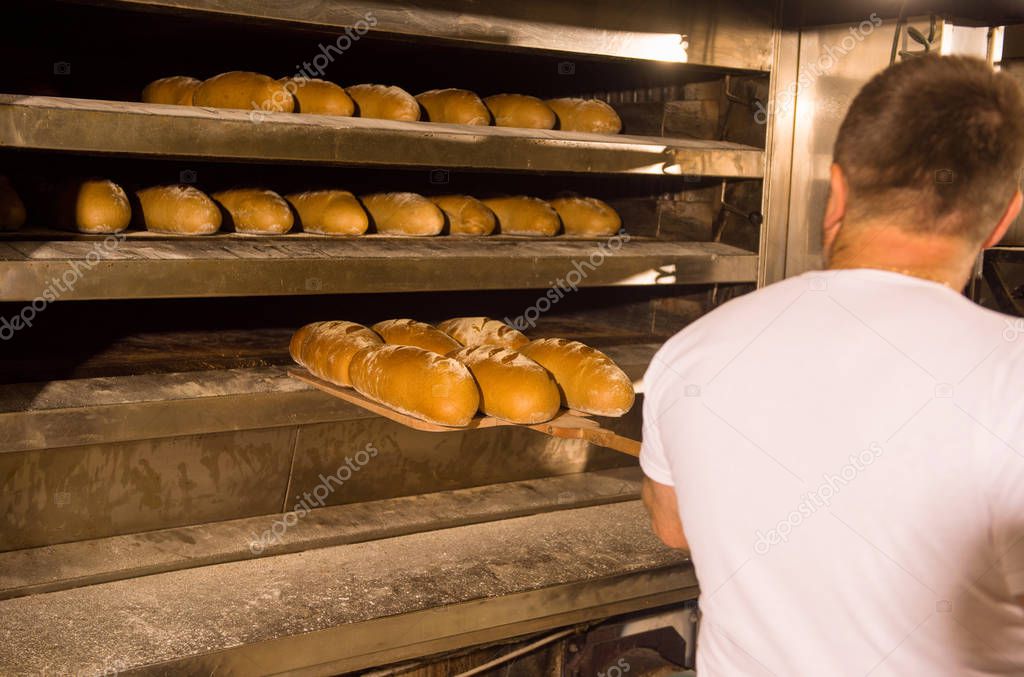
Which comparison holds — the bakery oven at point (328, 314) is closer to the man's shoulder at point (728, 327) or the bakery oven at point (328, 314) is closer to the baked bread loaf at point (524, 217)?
the baked bread loaf at point (524, 217)

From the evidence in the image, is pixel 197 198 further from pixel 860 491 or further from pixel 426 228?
pixel 860 491

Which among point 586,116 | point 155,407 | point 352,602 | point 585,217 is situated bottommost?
point 352,602

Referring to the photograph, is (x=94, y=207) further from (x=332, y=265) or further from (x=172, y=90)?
(x=332, y=265)

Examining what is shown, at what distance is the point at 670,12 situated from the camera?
233 centimetres

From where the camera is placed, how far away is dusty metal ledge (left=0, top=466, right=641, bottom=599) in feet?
5.81

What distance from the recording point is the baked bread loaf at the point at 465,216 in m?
2.46

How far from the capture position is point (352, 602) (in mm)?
1782

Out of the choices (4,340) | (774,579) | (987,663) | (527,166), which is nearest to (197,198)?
(4,340)

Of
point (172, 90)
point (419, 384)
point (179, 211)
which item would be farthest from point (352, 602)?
point (172, 90)

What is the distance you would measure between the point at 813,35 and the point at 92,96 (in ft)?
6.03

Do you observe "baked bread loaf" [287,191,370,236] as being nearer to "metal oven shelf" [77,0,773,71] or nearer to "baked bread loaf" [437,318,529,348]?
"baked bread loaf" [437,318,529,348]

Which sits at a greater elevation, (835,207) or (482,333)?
(835,207)

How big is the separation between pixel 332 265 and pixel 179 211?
409 millimetres

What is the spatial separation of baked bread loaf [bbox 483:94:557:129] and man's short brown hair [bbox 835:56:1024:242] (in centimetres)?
165
